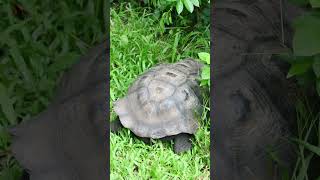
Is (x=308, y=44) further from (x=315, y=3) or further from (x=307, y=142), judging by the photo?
(x=307, y=142)

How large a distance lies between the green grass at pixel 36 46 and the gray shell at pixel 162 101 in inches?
18.9

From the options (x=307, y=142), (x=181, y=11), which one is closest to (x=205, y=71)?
(x=181, y=11)

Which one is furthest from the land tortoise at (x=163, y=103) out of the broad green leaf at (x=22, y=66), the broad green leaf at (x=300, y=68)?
the broad green leaf at (x=300, y=68)

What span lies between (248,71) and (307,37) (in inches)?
11.5

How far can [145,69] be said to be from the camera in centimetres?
154

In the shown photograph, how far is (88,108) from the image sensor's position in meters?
1.06

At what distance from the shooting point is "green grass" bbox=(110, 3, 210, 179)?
53.5 inches

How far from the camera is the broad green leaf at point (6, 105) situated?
43.1 inches

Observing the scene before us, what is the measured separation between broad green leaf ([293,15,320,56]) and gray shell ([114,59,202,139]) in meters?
0.67

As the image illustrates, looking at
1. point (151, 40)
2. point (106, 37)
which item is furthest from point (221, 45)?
point (151, 40)

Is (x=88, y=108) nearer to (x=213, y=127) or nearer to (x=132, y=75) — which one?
(x=213, y=127)

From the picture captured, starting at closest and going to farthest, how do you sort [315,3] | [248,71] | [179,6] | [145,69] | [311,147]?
[315,3], [311,147], [248,71], [179,6], [145,69]

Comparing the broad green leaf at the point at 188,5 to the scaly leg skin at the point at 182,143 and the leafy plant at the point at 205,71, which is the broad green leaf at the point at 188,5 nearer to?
the leafy plant at the point at 205,71

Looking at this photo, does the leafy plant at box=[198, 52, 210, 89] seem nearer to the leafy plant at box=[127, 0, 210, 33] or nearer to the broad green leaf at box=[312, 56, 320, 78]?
the leafy plant at box=[127, 0, 210, 33]
